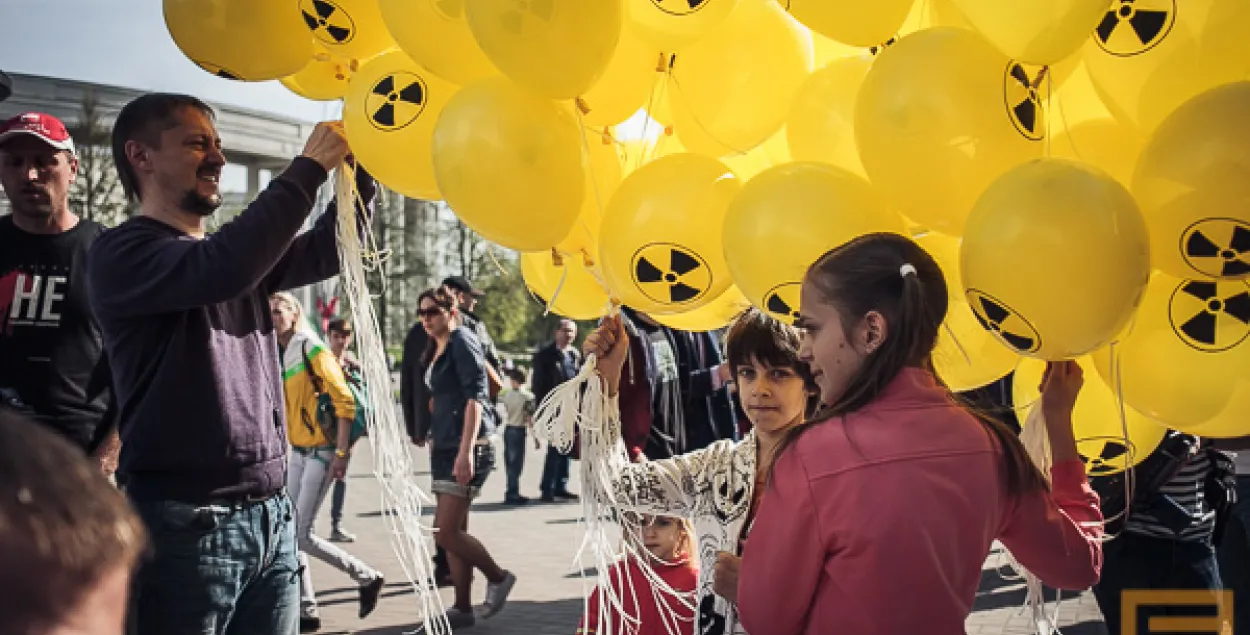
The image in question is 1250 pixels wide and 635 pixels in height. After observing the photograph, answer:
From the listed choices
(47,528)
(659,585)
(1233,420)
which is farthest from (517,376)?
(47,528)

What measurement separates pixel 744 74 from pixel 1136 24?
0.87 metres

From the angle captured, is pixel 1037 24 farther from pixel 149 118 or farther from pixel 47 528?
pixel 149 118

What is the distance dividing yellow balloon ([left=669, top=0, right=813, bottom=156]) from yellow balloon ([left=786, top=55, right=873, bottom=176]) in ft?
0.20

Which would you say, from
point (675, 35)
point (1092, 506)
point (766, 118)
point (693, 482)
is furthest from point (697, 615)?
point (675, 35)

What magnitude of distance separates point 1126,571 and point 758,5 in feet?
7.26

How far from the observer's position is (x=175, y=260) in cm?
269

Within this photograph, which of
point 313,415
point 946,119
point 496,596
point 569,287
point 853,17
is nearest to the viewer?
point 946,119

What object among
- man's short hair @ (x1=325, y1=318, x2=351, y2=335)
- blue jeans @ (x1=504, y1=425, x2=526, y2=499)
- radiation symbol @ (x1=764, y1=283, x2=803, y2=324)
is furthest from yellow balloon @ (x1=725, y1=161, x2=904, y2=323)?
blue jeans @ (x1=504, y1=425, x2=526, y2=499)

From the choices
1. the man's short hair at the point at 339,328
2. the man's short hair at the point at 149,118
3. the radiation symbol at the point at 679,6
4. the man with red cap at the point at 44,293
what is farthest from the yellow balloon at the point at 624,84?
the man's short hair at the point at 339,328

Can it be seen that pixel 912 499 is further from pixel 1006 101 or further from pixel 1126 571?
pixel 1126 571

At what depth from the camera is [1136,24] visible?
2.17 metres

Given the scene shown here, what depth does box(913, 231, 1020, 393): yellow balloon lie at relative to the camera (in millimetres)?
2654

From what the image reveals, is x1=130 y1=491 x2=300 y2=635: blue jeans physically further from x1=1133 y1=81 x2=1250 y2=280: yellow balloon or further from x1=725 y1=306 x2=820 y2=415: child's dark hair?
x1=1133 y1=81 x2=1250 y2=280: yellow balloon

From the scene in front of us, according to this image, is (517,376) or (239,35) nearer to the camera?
(239,35)
